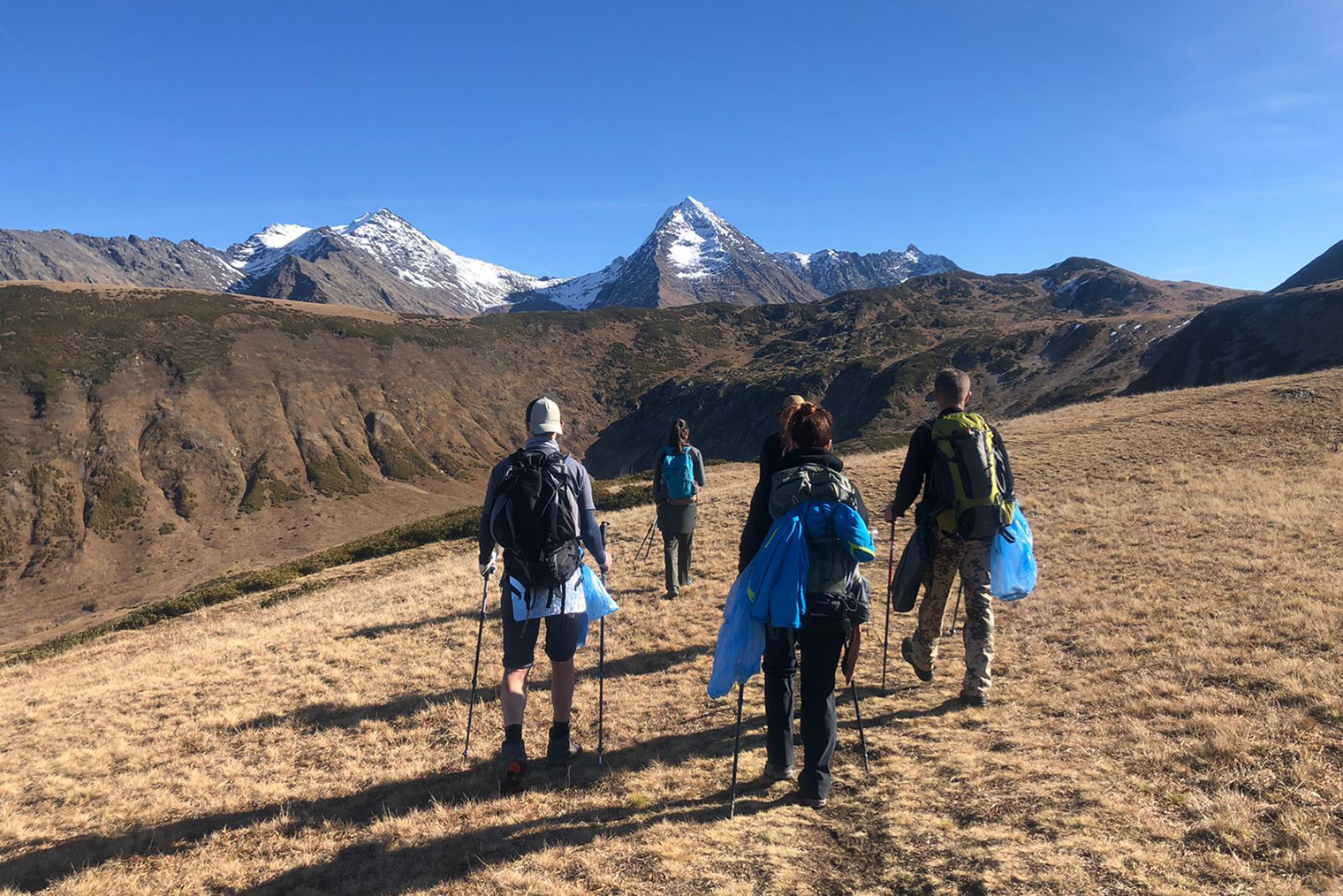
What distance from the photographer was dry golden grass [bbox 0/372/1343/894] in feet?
15.2

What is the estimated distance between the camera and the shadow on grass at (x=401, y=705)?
8727mm

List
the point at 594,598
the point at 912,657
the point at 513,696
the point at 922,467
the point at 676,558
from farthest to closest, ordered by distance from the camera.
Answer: the point at 676,558, the point at 912,657, the point at 922,467, the point at 594,598, the point at 513,696

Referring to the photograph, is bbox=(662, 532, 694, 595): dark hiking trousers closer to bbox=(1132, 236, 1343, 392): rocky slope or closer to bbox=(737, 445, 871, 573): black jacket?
bbox=(737, 445, 871, 573): black jacket

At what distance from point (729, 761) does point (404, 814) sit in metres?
3.20

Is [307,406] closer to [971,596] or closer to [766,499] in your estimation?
[766,499]

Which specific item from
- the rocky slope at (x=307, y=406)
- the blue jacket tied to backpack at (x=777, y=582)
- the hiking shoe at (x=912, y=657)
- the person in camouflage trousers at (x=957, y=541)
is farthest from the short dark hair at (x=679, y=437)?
the rocky slope at (x=307, y=406)

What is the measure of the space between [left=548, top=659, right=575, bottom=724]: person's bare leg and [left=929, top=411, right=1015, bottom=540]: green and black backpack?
14.1 feet

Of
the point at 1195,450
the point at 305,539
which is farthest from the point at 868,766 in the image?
the point at 305,539

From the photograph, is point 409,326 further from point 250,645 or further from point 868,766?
point 868,766

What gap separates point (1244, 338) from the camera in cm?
8744

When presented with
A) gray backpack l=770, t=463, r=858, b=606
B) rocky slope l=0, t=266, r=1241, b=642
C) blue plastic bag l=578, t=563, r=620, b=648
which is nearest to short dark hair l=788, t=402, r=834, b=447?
gray backpack l=770, t=463, r=858, b=606

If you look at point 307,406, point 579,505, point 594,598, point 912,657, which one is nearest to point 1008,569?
point 912,657

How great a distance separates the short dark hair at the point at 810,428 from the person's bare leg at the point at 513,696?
11.1ft

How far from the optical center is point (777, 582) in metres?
5.23
